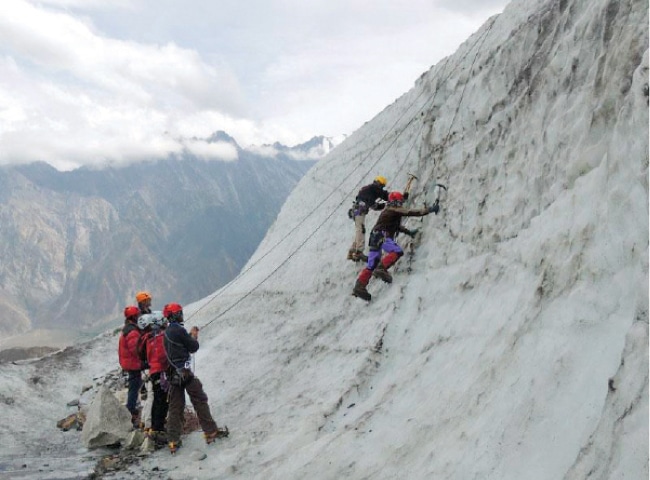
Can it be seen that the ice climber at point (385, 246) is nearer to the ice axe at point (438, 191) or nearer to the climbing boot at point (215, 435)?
the ice axe at point (438, 191)

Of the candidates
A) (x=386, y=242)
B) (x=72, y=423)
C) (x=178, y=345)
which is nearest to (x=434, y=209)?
(x=386, y=242)

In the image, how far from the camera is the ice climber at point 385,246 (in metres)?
11.1

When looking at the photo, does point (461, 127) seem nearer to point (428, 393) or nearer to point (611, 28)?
point (611, 28)

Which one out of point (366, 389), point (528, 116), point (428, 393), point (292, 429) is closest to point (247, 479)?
point (292, 429)

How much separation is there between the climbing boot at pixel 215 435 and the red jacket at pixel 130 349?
255 centimetres

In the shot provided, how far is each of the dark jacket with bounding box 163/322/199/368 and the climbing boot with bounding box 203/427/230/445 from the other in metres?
1.32

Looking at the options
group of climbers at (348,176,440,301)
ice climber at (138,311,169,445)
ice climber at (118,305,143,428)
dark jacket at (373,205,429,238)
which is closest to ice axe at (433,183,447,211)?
group of climbers at (348,176,440,301)

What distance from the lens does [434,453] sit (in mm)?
5844

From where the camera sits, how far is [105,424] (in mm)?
10039

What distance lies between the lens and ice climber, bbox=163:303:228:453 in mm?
9352

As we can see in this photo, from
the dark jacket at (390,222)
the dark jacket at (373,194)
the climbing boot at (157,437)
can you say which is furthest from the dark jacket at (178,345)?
the dark jacket at (373,194)

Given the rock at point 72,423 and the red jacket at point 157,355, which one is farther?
the rock at point 72,423

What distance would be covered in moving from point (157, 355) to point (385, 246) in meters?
5.10

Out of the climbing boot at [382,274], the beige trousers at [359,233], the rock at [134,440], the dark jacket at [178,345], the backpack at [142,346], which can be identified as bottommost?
the rock at [134,440]
